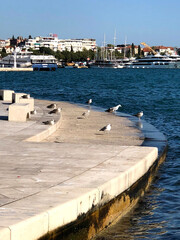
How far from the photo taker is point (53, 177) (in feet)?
27.5

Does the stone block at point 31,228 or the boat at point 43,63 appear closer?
the stone block at point 31,228

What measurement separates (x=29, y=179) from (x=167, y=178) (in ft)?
13.6

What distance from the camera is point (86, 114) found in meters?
20.4

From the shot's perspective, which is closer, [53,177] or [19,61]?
[53,177]

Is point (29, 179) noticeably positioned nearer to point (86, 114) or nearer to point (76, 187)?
point (76, 187)

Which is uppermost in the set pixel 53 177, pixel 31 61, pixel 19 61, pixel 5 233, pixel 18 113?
pixel 5 233

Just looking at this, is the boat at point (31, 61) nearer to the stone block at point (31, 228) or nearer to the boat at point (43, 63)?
the boat at point (43, 63)

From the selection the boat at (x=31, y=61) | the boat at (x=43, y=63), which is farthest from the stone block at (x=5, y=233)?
the boat at (x=43, y=63)

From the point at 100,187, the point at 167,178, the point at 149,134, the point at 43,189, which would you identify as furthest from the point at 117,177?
the point at 149,134

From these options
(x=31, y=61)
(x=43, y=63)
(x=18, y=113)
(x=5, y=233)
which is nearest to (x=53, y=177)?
(x=5, y=233)

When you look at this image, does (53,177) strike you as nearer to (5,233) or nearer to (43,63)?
(5,233)

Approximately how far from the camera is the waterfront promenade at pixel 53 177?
20.8 ft

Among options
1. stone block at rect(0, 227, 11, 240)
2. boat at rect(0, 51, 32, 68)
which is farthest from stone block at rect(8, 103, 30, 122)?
boat at rect(0, 51, 32, 68)

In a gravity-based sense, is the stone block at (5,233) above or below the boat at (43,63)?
above
